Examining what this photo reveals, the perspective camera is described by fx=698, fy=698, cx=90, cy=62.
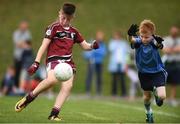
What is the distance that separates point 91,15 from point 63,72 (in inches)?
913

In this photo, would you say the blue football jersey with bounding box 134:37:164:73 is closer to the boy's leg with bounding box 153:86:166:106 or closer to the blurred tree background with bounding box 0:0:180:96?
the boy's leg with bounding box 153:86:166:106

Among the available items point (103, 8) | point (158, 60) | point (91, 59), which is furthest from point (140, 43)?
point (103, 8)

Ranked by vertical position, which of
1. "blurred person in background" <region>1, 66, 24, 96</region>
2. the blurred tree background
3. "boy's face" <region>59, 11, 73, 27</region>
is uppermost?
the blurred tree background

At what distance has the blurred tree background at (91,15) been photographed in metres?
34.4

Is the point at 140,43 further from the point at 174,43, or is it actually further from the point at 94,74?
the point at 94,74

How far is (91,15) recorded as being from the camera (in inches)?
1414

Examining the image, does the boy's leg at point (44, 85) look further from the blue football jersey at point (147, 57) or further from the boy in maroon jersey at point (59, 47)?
the blue football jersey at point (147, 57)

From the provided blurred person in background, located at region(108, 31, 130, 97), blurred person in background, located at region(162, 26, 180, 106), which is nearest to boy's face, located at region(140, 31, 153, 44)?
blurred person in background, located at region(162, 26, 180, 106)

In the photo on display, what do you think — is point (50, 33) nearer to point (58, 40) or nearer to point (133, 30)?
point (58, 40)

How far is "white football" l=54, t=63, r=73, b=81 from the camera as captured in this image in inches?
507

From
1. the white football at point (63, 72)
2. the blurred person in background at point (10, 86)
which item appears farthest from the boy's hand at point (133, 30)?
the blurred person in background at point (10, 86)

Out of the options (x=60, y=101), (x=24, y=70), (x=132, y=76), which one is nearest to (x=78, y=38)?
(x=60, y=101)

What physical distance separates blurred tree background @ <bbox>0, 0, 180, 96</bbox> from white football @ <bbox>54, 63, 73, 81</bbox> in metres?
19.8

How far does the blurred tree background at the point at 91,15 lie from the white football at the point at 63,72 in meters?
19.8
